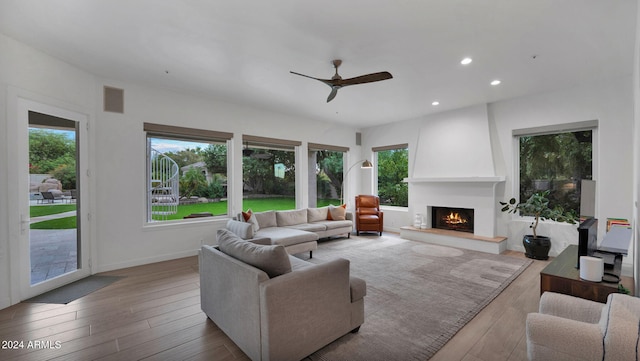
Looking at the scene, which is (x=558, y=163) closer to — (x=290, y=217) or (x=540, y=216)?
(x=540, y=216)

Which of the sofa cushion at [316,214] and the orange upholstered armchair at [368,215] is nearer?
the sofa cushion at [316,214]

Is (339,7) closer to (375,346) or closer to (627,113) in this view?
(375,346)

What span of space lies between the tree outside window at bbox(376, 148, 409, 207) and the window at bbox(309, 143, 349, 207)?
3.77 ft

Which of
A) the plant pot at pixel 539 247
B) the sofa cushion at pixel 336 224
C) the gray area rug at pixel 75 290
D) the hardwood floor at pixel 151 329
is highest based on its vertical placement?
the sofa cushion at pixel 336 224

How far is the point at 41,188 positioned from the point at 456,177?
6.90 metres

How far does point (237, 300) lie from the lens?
2.09 metres

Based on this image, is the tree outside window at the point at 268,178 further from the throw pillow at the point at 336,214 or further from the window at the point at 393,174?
the window at the point at 393,174

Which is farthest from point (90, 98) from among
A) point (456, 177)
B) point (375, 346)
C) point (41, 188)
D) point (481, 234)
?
point (481, 234)

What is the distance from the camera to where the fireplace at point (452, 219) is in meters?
5.96

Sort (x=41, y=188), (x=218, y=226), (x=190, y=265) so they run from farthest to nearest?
1. (x=218, y=226)
2. (x=190, y=265)
3. (x=41, y=188)

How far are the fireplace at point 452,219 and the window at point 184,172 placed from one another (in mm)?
4831

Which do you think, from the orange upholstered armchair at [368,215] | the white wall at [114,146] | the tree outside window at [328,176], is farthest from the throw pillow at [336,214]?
the white wall at [114,146]

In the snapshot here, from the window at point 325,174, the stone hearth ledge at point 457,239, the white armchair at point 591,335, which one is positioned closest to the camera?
the white armchair at point 591,335

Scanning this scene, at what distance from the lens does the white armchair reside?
1.16 metres
